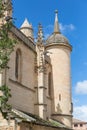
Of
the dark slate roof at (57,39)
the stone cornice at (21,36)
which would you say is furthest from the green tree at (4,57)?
the dark slate roof at (57,39)

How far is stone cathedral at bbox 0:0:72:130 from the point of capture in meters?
28.3

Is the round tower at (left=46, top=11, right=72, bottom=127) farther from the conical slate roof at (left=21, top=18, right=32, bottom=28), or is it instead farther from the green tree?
the green tree

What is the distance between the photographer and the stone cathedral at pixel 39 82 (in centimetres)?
2826

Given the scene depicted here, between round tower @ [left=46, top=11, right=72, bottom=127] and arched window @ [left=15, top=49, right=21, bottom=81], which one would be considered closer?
arched window @ [left=15, top=49, right=21, bottom=81]

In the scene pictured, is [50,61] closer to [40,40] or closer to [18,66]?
[40,40]

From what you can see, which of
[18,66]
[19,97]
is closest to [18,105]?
[19,97]

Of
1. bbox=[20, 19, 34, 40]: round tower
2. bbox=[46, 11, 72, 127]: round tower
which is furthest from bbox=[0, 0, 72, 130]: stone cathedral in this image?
bbox=[20, 19, 34, 40]: round tower

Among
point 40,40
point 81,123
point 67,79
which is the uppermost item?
point 40,40

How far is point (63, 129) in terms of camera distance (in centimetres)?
3603

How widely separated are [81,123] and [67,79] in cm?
5415

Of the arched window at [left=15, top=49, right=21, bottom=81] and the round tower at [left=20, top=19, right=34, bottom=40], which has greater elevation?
the round tower at [left=20, top=19, right=34, bottom=40]

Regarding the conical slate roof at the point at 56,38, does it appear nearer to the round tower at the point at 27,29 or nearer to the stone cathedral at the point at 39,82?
the stone cathedral at the point at 39,82

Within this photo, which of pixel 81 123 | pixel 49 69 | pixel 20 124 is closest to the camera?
pixel 20 124

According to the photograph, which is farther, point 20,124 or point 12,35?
point 12,35
